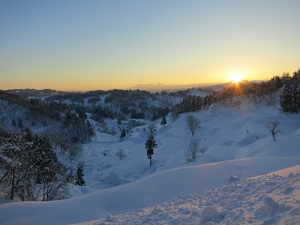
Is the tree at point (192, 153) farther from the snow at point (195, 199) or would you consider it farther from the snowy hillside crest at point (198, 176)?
the snow at point (195, 199)

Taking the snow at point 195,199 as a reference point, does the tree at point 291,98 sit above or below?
above

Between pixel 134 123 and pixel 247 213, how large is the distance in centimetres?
15627

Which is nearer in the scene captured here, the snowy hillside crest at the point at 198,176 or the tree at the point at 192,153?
the snowy hillside crest at the point at 198,176

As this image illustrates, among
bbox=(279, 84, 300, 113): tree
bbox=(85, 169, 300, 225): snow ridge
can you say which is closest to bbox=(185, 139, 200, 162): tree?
bbox=(85, 169, 300, 225): snow ridge

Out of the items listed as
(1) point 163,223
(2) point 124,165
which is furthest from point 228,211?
(2) point 124,165

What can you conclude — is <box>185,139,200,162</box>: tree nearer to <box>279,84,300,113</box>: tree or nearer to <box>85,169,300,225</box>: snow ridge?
<box>85,169,300,225</box>: snow ridge

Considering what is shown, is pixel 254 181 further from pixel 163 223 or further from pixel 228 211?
pixel 163 223

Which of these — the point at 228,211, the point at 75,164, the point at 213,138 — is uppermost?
the point at 228,211

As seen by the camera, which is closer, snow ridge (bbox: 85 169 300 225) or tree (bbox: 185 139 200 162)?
snow ridge (bbox: 85 169 300 225)

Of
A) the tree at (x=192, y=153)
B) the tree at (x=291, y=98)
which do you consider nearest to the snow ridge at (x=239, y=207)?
the tree at (x=192, y=153)

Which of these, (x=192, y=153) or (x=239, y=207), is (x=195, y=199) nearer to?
(x=239, y=207)

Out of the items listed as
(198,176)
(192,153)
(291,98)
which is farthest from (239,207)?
(291,98)

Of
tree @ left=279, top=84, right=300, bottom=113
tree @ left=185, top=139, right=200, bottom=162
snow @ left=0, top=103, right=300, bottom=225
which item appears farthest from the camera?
tree @ left=279, top=84, right=300, bottom=113

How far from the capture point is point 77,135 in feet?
391
